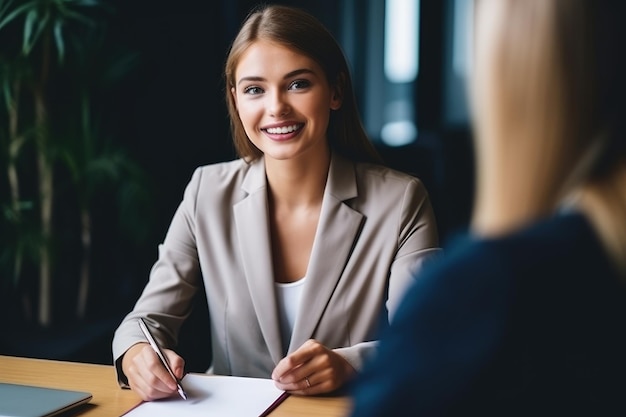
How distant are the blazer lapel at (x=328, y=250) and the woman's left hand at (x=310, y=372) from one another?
0.35 metres

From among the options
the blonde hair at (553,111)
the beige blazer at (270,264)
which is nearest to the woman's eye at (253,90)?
the beige blazer at (270,264)

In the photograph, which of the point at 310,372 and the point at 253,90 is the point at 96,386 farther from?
the point at 253,90

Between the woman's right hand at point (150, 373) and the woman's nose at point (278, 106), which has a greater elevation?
the woman's nose at point (278, 106)

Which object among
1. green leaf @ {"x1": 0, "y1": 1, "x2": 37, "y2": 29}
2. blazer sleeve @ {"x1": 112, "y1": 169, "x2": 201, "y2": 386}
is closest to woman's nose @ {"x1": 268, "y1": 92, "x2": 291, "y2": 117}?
blazer sleeve @ {"x1": 112, "y1": 169, "x2": 201, "y2": 386}

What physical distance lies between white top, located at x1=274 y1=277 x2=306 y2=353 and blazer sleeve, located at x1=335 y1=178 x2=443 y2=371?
210 millimetres

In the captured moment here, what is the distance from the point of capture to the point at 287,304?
2008 millimetres

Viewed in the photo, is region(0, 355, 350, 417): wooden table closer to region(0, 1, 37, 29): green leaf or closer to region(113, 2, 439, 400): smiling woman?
region(113, 2, 439, 400): smiling woman

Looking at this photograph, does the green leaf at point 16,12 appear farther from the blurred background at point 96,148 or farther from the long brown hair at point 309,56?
the long brown hair at point 309,56

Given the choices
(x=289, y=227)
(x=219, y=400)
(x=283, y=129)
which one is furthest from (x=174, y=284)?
(x=219, y=400)

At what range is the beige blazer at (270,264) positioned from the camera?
196 cm

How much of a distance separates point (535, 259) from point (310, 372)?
3.00ft

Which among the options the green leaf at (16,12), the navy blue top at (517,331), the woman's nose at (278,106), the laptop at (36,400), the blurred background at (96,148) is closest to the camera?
the navy blue top at (517,331)

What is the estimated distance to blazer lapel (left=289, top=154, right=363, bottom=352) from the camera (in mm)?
1943

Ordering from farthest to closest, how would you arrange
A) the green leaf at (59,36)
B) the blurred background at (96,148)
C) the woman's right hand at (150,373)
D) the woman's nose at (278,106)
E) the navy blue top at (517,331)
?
the blurred background at (96,148), the green leaf at (59,36), the woman's nose at (278,106), the woman's right hand at (150,373), the navy blue top at (517,331)
